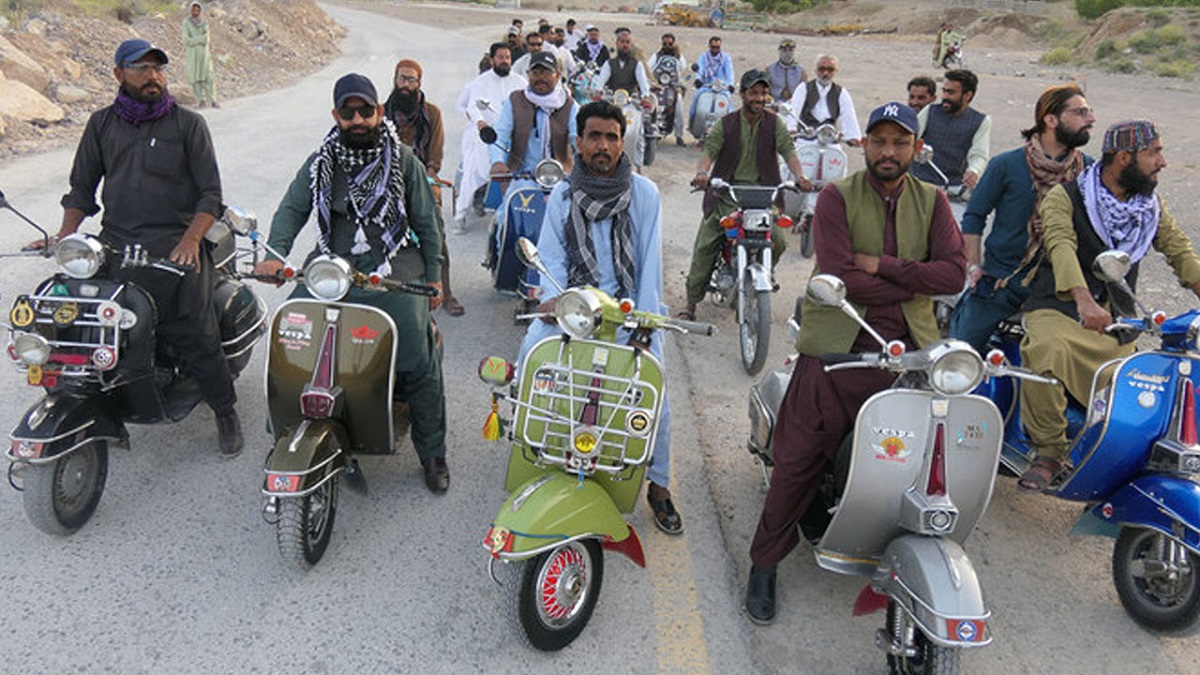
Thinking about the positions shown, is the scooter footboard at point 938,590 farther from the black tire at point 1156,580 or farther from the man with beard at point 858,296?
the black tire at point 1156,580

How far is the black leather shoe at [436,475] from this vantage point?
4320mm

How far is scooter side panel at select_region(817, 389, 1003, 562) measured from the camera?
3.08 metres

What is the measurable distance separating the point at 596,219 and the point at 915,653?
7.19 feet

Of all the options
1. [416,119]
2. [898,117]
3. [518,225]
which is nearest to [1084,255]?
[898,117]

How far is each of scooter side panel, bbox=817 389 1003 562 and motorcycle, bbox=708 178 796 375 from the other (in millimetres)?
2728

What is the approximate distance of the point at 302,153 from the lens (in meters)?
12.4

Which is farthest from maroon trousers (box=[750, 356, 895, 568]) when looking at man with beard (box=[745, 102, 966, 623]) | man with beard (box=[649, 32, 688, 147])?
man with beard (box=[649, 32, 688, 147])

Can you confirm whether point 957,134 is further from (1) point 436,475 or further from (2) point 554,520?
(2) point 554,520

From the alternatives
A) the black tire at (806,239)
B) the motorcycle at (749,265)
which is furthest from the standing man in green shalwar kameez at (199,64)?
the motorcycle at (749,265)

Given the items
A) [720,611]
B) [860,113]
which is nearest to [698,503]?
[720,611]

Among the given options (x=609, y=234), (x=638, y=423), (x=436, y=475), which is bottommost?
(x=436, y=475)

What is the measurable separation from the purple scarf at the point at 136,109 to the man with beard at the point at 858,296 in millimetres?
3146

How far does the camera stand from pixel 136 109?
4133 mm

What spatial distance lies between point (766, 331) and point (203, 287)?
347cm
